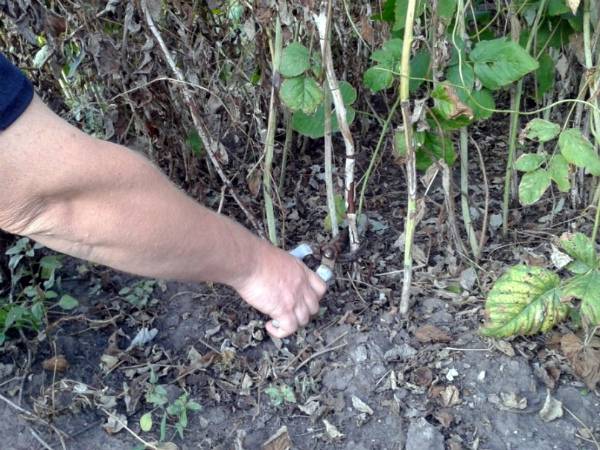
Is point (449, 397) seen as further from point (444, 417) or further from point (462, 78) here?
point (462, 78)

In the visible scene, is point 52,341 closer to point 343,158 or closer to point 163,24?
point 163,24

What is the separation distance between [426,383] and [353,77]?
42.4 inches

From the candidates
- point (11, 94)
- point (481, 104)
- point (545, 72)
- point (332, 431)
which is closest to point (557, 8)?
point (545, 72)

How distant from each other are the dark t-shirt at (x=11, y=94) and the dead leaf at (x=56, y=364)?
929 mm

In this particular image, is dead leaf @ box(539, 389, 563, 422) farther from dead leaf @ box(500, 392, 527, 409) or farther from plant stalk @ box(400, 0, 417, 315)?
plant stalk @ box(400, 0, 417, 315)

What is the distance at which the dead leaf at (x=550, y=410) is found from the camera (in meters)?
1.61

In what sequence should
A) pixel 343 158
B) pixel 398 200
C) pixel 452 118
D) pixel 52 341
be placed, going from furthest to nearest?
1. pixel 343 158
2. pixel 398 200
3. pixel 52 341
4. pixel 452 118

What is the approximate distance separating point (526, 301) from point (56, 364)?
1193 mm

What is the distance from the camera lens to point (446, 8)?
155 cm

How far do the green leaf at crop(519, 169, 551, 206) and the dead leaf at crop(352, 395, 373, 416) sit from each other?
624 mm

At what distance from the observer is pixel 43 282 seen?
2.07 meters

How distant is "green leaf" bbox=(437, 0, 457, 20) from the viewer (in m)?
1.55

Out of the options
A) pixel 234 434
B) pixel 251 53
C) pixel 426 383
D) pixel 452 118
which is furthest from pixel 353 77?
pixel 234 434

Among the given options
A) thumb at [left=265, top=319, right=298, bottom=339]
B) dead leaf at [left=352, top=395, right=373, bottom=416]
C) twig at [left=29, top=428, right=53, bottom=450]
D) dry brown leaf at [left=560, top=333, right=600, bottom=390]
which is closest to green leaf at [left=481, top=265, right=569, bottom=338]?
dry brown leaf at [left=560, top=333, right=600, bottom=390]
